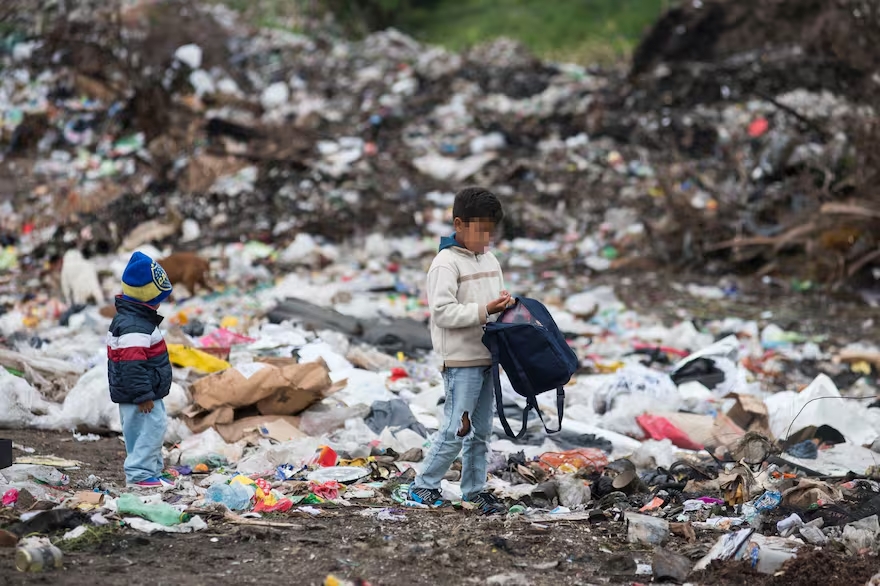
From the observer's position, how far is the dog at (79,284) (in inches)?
323

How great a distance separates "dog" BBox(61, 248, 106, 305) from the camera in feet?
27.0

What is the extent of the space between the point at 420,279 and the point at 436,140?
150 inches

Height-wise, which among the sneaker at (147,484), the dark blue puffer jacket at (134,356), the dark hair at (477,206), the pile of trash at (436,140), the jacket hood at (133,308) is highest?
the pile of trash at (436,140)

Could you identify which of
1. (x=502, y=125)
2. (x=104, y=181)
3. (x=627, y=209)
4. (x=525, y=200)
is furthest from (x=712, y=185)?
(x=104, y=181)

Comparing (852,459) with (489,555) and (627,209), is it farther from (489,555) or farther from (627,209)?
(627,209)

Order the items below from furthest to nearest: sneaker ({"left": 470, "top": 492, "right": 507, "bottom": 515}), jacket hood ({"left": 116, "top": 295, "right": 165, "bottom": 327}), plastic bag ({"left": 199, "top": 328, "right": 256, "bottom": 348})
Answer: plastic bag ({"left": 199, "top": 328, "right": 256, "bottom": 348}), jacket hood ({"left": 116, "top": 295, "right": 165, "bottom": 327}), sneaker ({"left": 470, "top": 492, "right": 507, "bottom": 515})

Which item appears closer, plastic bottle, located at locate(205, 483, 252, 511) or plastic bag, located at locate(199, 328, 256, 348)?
plastic bottle, located at locate(205, 483, 252, 511)

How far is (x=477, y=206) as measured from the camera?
3.34 m

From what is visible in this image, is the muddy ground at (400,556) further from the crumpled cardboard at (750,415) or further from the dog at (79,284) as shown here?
the dog at (79,284)

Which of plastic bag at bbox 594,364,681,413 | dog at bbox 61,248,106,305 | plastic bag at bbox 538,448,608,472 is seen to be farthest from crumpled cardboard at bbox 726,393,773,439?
dog at bbox 61,248,106,305

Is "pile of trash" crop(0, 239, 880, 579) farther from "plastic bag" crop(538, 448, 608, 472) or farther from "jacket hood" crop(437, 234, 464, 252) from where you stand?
"jacket hood" crop(437, 234, 464, 252)

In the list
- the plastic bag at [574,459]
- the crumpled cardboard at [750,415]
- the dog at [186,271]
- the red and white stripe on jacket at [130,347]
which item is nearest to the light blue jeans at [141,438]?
the red and white stripe on jacket at [130,347]

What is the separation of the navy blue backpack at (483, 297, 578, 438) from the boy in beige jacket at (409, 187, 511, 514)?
7cm

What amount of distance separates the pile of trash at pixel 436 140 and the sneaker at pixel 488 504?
6309 millimetres
